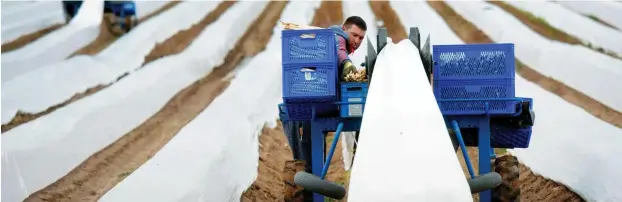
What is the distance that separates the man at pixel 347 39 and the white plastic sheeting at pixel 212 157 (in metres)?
1.77

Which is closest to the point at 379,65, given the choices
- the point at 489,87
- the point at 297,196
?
the point at 489,87

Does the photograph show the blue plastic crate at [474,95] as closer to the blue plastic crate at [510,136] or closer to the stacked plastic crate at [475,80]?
the stacked plastic crate at [475,80]

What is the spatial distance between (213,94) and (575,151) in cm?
717

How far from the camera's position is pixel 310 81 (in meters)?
5.84

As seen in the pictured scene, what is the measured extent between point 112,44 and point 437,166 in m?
15.2

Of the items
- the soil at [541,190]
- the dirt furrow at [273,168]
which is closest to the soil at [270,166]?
the dirt furrow at [273,168]

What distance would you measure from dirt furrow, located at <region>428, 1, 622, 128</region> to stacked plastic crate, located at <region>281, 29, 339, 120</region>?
5.45 metres

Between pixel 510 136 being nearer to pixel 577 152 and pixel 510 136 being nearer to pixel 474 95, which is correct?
pixel 474 95

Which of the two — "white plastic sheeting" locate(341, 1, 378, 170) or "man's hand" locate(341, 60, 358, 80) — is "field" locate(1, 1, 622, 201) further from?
"man's hand" locate(341, 60, 358, 80)

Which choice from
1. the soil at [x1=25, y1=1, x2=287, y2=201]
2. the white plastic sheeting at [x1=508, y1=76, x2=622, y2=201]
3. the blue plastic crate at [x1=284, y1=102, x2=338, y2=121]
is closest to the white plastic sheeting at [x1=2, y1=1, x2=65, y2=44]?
the soil at [x1=25, y1=1, x2=287, y2=201]

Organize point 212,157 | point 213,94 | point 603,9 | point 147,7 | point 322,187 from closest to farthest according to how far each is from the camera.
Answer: point 322,187 → point 212,157 → point 213,94 → point 603,9 → point 147,7

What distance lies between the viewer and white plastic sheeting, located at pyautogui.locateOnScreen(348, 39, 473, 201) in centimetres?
461

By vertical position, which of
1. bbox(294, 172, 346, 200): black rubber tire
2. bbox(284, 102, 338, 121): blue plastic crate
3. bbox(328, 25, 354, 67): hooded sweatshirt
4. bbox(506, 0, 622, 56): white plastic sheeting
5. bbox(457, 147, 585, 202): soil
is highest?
bbox(328, 25, 354, 67): hooded sweatshirt

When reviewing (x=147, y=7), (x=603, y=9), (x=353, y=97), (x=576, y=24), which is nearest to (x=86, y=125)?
(x=353, y=97)
